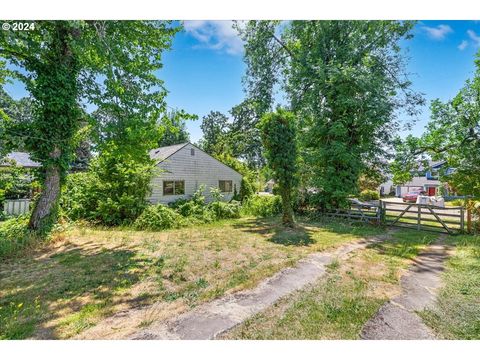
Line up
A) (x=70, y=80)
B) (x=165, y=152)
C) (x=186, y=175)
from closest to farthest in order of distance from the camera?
(x=70, y=80), (x=186, y=175), (x=165, y=152)

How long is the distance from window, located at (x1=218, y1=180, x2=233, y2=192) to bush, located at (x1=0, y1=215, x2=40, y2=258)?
10788 mm

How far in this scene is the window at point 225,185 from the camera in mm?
16719

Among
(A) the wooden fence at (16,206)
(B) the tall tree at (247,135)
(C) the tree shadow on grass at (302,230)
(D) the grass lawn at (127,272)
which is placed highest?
(B) the tall tree at (247,135)

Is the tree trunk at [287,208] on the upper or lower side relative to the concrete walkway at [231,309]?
upper

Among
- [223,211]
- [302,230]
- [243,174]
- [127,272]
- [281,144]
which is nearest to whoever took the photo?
[127,272]

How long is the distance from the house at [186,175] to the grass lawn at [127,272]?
16.7 ft

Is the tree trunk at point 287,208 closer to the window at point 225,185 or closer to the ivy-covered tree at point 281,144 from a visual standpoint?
the ivy-covered tree at point 281,144

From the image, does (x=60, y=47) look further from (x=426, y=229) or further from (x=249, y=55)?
(x=426, y=229)

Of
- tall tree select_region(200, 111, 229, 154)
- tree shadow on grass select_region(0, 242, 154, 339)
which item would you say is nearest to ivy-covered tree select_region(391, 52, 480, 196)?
tree shadow on grass select_region(0, 242, 154, 339)

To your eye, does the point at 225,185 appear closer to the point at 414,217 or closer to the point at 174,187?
the point at 174,187

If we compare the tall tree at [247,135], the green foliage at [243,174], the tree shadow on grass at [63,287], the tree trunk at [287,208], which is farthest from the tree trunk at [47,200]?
the green foliage at [243,174]

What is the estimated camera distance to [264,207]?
13406 mm

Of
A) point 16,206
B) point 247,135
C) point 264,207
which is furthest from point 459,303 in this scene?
point 247,135

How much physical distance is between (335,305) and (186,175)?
12292 mm
